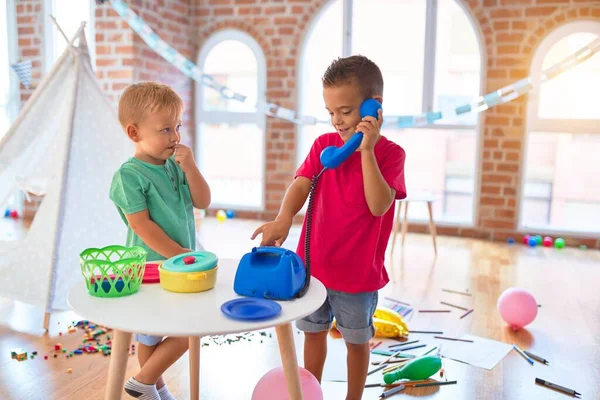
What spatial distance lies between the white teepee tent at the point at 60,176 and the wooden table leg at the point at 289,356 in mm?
1501

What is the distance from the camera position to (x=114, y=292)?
1037 mm

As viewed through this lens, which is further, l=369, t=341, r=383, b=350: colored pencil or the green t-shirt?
l=369, t=341, r=383, b=350: colored pencil

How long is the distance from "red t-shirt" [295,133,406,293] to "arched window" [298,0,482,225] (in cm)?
291

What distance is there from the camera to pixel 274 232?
4.30ft

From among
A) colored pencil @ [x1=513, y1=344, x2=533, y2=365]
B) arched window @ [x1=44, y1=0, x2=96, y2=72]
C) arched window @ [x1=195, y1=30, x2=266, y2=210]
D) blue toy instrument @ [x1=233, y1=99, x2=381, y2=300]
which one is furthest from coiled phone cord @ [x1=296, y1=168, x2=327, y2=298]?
arched window @ [x1=44, y1=0, x2=96, y2=72]

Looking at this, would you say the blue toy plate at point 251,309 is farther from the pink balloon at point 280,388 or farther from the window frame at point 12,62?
the window frame at point 12,62

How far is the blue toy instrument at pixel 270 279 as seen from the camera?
3.40ft

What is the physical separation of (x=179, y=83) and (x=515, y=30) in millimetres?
2732

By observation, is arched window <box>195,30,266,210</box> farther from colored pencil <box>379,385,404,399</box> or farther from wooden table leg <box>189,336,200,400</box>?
wooden table leg <box>189,336,200,400</box>

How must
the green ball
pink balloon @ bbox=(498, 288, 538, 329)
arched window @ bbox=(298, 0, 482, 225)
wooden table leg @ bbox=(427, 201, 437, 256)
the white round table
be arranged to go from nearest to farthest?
the white round table < pink balloon @ bbox=(498, 288, 538, 329) < wooden table leg @ bbox=(427, 201, 437, 256) < the green ball < arched window @ bbox=(298, 0, 482, 225)

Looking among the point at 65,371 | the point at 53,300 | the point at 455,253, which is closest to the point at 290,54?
the point at 455,253

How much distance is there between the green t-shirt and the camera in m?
1.37

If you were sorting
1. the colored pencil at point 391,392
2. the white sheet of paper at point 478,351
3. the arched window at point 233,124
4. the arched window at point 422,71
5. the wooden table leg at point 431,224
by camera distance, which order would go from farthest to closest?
the arched window at point 233,124
the arched window at point 422,71
the wooden table leg at point 431,224
the white sheet of paper at point 478,351
the colored pencil at point 391,392

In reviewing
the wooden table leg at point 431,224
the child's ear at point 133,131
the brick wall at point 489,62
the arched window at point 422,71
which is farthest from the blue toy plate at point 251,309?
the brick wall at point 489,62
